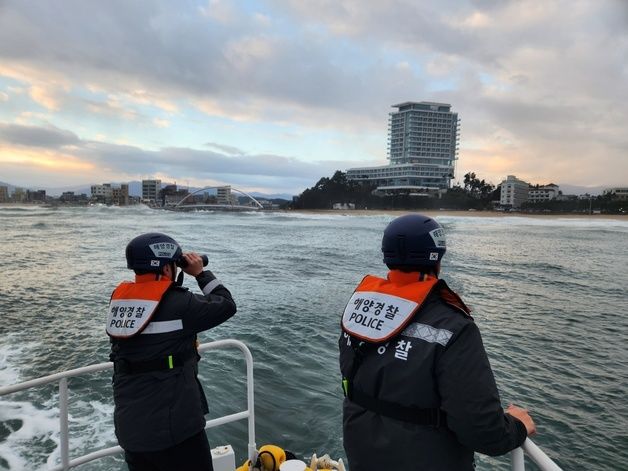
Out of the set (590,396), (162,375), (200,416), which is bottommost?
(590,396)

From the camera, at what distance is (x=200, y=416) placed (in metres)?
2.68

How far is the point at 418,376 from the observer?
67.7 inches

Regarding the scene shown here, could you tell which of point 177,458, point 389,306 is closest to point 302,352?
point 177,458

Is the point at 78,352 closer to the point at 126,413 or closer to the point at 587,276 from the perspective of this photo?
the point at 126,413

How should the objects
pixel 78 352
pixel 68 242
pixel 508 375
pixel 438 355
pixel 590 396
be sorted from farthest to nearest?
1. pixel 68 242
2. pixel 78 352
3. pixel 508 375
4. pixel 590 396
5. pixel 438 355

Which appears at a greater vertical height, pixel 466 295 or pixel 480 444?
pixel 480 444

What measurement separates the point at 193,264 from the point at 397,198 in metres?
138

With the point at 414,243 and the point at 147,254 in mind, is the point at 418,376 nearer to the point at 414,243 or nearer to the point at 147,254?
the point at 414,243

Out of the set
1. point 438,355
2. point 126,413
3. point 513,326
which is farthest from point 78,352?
point 513,326

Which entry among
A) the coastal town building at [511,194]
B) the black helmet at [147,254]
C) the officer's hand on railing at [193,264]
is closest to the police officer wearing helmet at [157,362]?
the black helmet at [147,254]

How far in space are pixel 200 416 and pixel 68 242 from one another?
3909 centimetres

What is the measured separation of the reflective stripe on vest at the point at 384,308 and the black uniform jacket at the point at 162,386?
105 centimetres

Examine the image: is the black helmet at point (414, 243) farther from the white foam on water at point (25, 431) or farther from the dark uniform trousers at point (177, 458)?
the white foam on water at point (25, 431)

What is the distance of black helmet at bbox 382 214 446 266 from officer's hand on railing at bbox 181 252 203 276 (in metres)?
1.42
